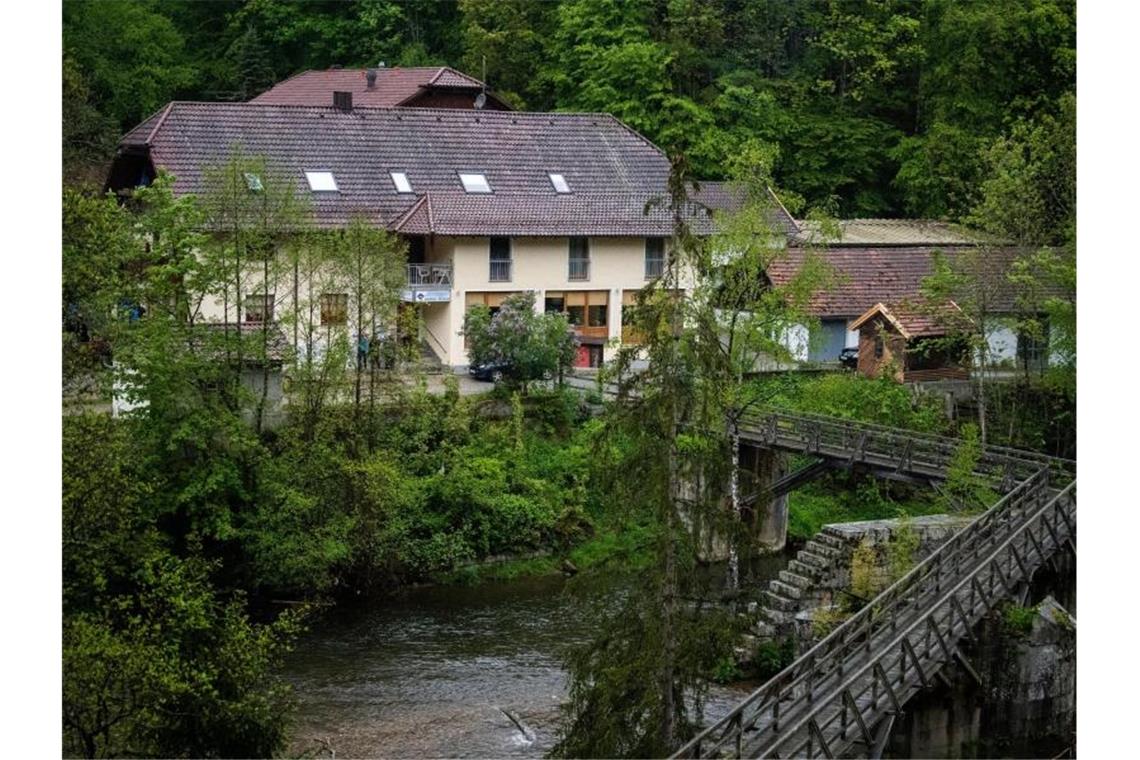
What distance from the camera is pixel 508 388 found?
33.7 meters

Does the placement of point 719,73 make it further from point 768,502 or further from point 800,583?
point 800,583

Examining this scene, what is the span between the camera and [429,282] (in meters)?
36.8

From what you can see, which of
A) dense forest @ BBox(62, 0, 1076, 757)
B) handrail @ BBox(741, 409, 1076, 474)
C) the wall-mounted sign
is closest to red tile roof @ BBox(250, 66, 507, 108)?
dense forest @ BBox(62, 0, 1076, 757)

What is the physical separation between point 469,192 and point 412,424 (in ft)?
25.1

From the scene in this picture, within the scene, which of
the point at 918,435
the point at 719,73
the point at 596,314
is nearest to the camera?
the point at 918,435

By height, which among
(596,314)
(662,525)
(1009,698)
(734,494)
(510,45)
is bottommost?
(1009,698)

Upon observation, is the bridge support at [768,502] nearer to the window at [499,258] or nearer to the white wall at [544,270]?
the white wall at [544,270]

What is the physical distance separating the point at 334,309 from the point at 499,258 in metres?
6.99

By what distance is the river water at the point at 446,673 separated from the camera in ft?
74.5

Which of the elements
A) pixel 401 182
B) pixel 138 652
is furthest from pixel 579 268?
pixel 138 652

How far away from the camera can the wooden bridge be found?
62.0ft

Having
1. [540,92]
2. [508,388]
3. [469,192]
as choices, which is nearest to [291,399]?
[508,388]

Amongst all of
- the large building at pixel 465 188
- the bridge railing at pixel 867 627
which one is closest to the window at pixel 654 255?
the large building at pixel 465 188

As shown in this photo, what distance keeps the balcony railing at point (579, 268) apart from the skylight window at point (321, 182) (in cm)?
530
